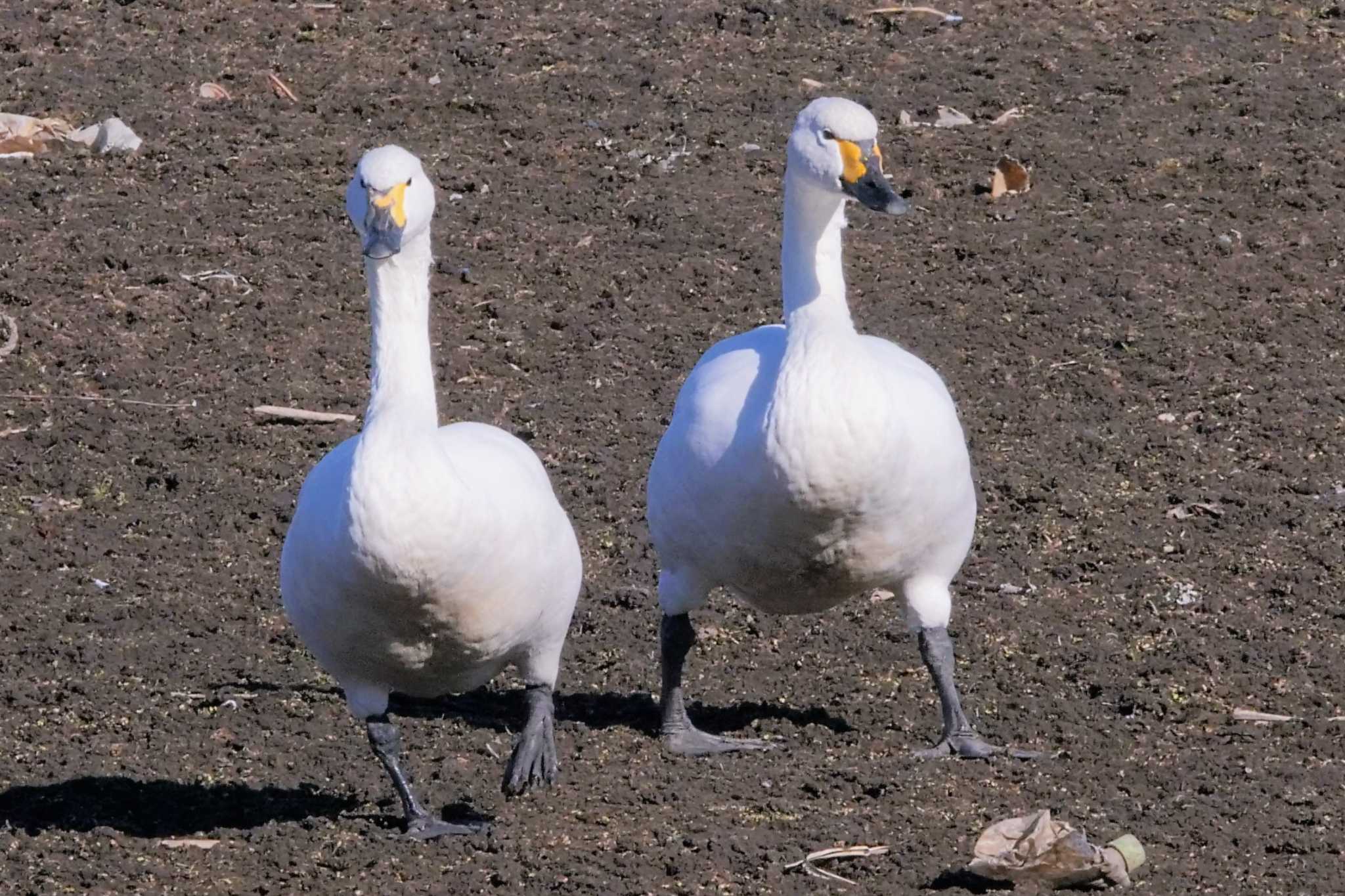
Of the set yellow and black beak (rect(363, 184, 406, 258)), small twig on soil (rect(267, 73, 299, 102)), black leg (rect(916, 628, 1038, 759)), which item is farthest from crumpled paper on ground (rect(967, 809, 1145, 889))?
small twig on soil (rect(267, 73, 299, 102))

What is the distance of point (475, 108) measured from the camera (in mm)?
12062

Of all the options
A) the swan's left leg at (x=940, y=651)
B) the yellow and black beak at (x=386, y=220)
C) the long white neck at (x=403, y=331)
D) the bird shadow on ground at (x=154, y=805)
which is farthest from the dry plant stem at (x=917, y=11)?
the bird shadow on ground at (x=154, y=805)

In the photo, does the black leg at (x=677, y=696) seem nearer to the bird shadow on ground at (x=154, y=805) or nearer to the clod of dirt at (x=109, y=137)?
the bird shadow on ground at (x=154, y=805)

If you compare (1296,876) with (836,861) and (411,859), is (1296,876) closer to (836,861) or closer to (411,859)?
(836,861)

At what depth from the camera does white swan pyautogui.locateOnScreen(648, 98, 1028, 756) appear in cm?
641

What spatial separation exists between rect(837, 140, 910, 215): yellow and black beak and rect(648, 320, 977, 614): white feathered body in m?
0.41

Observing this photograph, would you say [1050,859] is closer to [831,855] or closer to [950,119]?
[831,855]

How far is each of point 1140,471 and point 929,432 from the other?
2546 millimetres

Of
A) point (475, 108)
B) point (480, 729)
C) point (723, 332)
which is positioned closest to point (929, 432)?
point (480, 729)

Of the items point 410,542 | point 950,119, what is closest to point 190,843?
point 410,542

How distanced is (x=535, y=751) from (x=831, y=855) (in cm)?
108

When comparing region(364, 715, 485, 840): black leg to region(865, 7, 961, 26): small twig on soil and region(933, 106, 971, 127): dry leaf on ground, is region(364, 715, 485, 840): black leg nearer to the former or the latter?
region(933, 106, 971, 127): dry leaf on ground

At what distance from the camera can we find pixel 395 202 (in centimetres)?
598

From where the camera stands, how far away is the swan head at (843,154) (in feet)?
21.9
